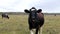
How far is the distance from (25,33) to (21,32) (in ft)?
2.78

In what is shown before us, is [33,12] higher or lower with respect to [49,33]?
higher

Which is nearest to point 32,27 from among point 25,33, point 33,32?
point 33,32

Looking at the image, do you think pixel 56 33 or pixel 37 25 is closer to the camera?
pixel 37 25

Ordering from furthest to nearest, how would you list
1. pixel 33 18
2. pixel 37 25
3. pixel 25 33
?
1. pixel 25 33
2. pixel 37 25
3. pixel 33 18

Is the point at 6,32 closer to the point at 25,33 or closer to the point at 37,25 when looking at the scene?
the point at 25,33

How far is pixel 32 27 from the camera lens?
1597cm

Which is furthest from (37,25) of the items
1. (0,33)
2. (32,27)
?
(0,33)

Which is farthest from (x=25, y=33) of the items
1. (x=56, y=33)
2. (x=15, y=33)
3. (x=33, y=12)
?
(x=33, y=12)

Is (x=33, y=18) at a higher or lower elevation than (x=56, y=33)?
higher

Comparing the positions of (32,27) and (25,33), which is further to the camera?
(25,33)

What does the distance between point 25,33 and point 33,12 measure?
3836 mm

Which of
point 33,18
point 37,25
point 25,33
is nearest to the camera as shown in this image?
point 33,18

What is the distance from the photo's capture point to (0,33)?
1942 cm

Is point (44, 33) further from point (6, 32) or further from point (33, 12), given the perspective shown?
point (33, 12)
